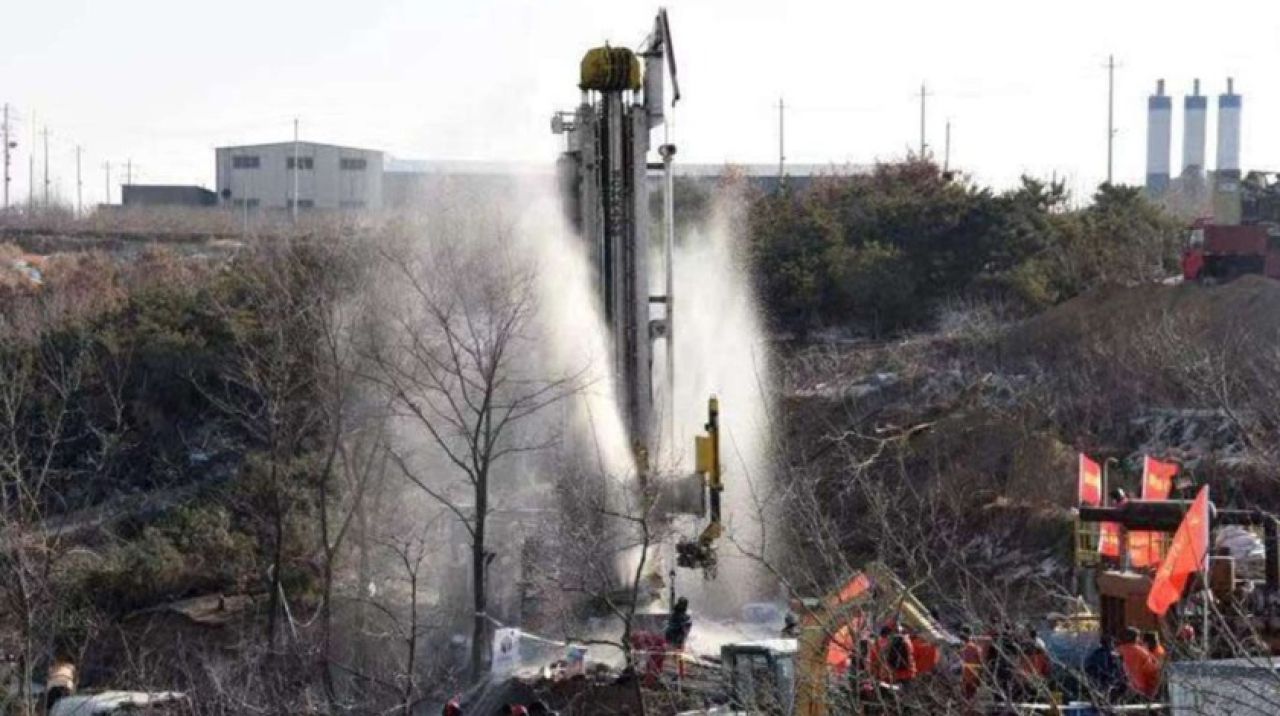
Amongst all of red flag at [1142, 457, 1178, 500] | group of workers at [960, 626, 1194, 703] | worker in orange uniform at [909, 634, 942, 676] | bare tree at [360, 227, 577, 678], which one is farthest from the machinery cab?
bare tree at [360, 227, 577, 678]

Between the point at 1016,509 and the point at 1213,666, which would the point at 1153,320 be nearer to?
the point at 1016,509

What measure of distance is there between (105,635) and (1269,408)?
1478cm

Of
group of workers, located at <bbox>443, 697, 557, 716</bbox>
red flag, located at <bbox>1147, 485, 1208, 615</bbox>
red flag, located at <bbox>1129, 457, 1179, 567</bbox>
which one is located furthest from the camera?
red flag, located at <bbox>1129, 457, 1179, 567</bbox>

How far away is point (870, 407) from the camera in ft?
106

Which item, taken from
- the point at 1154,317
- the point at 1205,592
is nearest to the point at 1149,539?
the point at 1205,592

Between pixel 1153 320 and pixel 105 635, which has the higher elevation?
pixel 1153 320

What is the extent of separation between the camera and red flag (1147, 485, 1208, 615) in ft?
38.5

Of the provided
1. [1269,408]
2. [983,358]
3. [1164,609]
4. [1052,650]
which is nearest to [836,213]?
[983,358]

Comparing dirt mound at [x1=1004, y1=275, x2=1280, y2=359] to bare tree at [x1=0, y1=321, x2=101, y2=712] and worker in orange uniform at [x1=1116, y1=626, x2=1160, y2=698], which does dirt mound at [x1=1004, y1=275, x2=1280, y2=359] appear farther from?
worker in orange uniform at [x1=1116, y1=626, x2=1160, y2=698]

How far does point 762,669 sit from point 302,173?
179 feet

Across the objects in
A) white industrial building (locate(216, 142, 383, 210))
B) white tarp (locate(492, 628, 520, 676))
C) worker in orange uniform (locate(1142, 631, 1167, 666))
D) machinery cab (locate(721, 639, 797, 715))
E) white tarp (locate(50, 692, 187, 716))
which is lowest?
white tarp (locate(50, 692, 187, 716))

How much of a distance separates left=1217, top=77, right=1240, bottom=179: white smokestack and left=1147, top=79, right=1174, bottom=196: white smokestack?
6.21 feet

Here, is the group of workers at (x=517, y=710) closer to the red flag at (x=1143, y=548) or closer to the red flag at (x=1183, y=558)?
the red flag at (x=1143, y=548)

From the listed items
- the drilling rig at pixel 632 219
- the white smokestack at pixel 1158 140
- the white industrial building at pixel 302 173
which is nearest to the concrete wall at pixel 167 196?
the white industrial building at pixel 302 173
